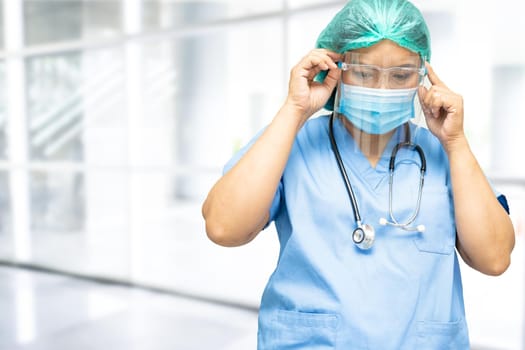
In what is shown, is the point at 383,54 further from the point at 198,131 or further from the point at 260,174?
the point at 198,131

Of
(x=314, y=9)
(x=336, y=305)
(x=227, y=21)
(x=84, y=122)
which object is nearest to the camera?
(x=336, y=305)

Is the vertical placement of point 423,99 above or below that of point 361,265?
above

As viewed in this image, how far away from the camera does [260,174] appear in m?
0.79

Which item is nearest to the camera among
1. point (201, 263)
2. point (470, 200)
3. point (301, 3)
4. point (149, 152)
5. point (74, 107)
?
point (470, 200)

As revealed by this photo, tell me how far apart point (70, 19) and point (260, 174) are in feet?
13.5

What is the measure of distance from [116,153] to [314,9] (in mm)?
2504

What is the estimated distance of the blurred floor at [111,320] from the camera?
2285 millimetres

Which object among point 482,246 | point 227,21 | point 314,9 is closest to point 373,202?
point 482,246

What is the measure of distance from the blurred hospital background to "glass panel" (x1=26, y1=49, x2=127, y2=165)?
1cm

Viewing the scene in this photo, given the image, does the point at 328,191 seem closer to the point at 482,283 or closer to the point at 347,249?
the point at 347,249

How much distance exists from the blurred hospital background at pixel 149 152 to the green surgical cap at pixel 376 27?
4.67 feet

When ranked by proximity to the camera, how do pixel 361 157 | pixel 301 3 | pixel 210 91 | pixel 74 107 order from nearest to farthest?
pixel 361 157
pixel 301 3
pixel 74 107
pixel 210 91

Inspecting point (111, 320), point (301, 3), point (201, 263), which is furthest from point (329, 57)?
point (201, 263)

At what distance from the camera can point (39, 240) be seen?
13.1 feet
